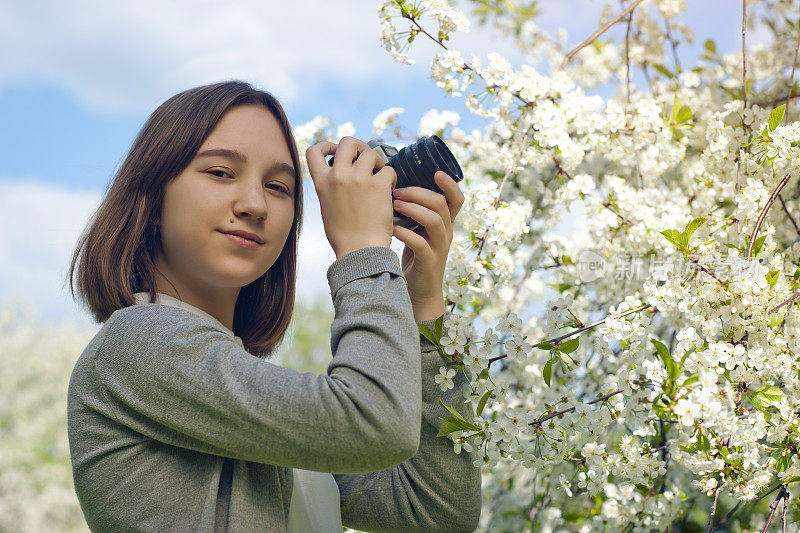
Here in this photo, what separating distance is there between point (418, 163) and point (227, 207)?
11.1 inches

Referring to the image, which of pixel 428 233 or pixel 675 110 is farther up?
pixel 675 110

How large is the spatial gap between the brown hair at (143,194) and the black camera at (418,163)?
0.18 meters

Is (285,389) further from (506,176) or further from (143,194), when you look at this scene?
(506,176)

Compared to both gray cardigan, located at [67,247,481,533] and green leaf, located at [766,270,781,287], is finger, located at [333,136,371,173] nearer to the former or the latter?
gray cardigan, located at [67,247,481,533]

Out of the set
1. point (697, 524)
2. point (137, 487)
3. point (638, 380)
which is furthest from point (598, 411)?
point (697, 524)

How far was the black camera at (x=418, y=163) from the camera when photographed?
37.8 inches

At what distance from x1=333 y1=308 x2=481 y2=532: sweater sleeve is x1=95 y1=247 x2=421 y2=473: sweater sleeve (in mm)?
243

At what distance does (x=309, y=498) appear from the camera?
Answer: 3.59 feet

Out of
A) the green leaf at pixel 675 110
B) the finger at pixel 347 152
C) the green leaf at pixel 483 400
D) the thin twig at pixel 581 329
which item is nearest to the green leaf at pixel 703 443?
the thin twig at pixel 581 329

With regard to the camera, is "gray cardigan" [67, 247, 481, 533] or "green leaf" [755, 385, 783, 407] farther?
"green leaf" [755, 385, 783, 407]

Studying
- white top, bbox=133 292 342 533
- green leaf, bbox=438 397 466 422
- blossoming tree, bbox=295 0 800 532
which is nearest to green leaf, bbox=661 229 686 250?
blossoming tree, bbox=295 0 800 532

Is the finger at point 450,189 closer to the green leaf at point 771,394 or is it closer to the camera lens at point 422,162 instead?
the camera lens at point 422,162

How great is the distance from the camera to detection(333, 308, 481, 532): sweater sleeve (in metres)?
1.01

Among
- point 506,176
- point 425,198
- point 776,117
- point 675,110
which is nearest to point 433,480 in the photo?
point 425,198
